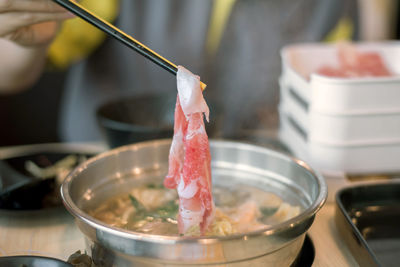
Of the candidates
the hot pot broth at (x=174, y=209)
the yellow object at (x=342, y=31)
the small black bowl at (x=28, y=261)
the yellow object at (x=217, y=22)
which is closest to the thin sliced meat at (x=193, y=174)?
the hot pot broth at (x=174, y=209)

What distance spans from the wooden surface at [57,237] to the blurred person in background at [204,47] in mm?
1172

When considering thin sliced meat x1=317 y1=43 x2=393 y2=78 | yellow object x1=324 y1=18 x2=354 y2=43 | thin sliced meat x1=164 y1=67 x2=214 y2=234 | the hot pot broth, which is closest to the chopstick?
thin sliced meat x1=164 y1=67 x2=214 y2=234

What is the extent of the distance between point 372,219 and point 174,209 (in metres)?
0.51

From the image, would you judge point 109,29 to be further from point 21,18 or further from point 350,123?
point 350,123

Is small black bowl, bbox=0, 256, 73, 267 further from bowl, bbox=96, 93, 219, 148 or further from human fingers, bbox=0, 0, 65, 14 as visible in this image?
bowl, bbox=96, 93, 219, 148

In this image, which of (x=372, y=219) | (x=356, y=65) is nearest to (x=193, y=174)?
(x=372, y=219)

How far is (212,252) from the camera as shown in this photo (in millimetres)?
721

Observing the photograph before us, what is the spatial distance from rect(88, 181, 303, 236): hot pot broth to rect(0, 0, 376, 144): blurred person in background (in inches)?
42.0

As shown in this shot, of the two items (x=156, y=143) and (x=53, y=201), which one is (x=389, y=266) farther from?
(x=53, y=201)

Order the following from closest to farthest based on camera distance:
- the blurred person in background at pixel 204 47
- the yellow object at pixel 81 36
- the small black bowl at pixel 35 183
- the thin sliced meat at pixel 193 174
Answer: the thin sliced meat at pixel 193 174, the small black bowl at pixel 35 183, the yellow object at pixel 81 36, the blurred person in background at pixel 204 47

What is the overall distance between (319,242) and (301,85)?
515mm

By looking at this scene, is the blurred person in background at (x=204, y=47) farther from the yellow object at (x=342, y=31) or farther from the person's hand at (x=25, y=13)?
the person's hand at (x=25, y=13)

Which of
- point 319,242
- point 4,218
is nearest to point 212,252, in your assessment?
point 319,242

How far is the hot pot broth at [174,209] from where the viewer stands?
36.5 inches
